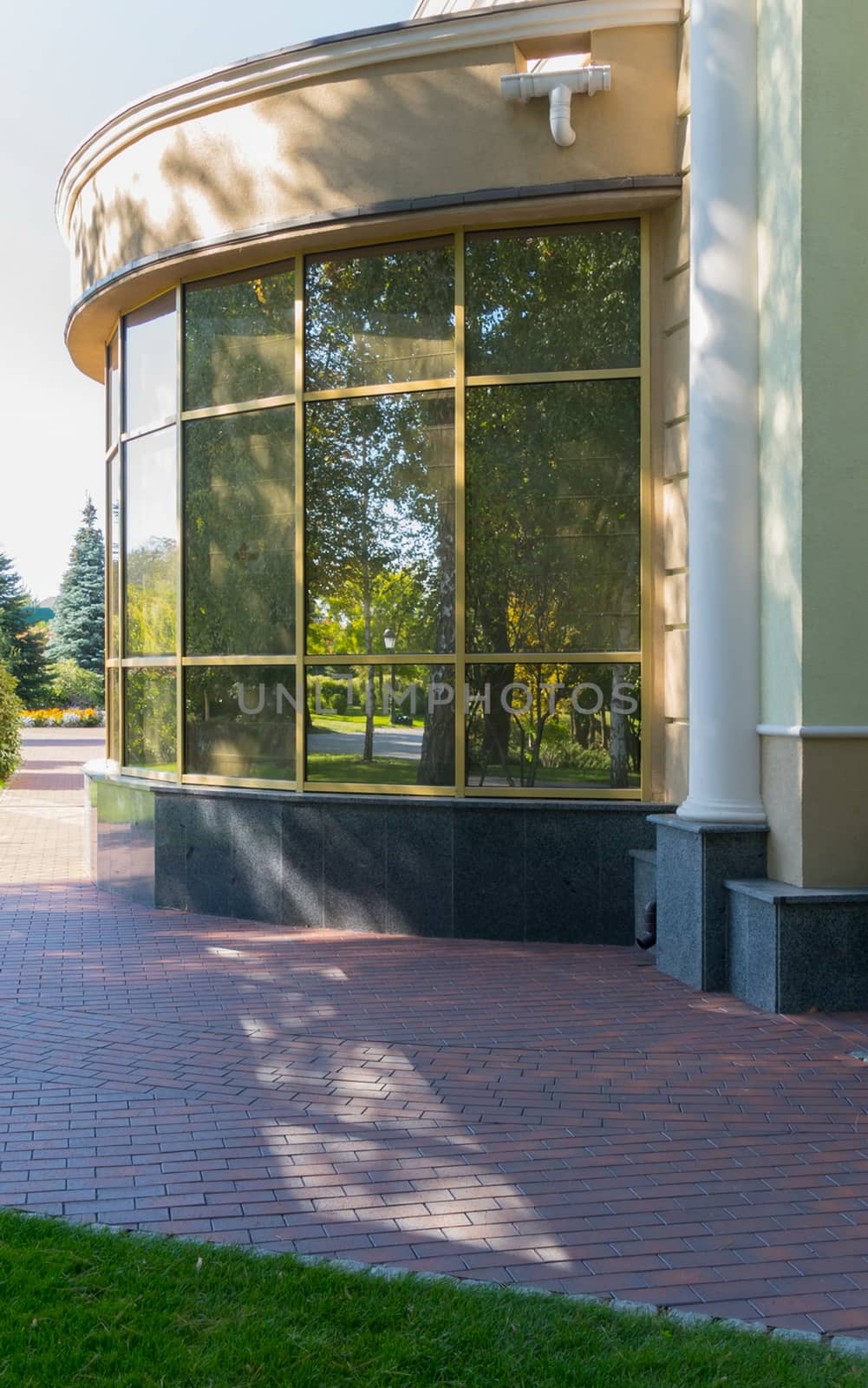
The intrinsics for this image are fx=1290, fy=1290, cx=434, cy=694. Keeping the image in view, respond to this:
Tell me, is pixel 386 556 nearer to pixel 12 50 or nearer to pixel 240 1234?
pixel 240 1234

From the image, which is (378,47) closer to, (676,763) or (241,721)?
(241,721)

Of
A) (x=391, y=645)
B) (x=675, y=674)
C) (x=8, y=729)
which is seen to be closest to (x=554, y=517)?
(x=675, y=674)

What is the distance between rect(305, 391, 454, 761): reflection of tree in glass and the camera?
9227mm

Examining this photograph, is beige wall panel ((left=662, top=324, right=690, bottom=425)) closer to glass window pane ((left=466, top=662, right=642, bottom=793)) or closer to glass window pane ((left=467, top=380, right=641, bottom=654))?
glass window pane ((left=467, top=380, right=641, bottom=654))

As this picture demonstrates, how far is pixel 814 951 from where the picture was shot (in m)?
6.83

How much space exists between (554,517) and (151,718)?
418cm

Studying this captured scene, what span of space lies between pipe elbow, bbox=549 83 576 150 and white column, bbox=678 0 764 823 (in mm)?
1100

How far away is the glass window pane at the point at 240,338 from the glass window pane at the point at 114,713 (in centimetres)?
281

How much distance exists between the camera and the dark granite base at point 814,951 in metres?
6.80

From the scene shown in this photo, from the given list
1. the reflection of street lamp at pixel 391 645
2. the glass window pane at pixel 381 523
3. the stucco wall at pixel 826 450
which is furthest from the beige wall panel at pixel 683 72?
the reflection of street lamp at pixel 391 645

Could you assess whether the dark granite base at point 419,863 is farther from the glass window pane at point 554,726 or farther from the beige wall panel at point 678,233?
the beige wall panel at point 678,233

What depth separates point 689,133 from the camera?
8203 mm

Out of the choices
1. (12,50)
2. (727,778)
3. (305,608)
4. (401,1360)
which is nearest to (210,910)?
(305,608)

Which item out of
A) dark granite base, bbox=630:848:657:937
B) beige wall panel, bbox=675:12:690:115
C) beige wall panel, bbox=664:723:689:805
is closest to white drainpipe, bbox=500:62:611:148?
beige wall panel, bbox=675:12:690:115
